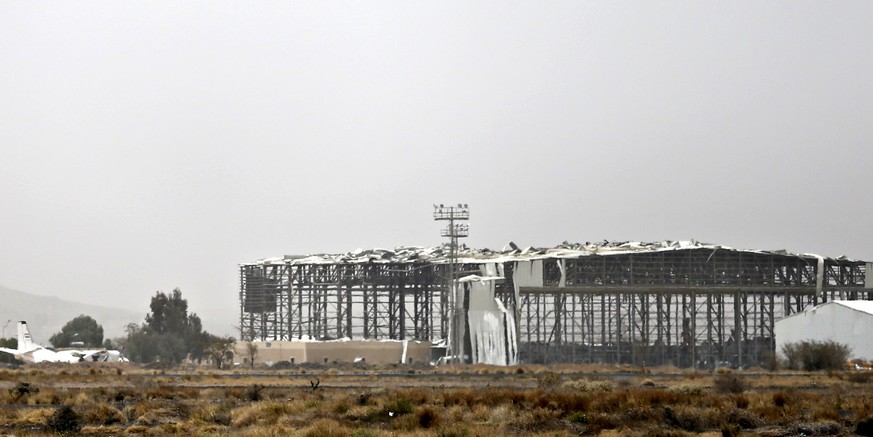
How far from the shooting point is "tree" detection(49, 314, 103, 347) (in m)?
151

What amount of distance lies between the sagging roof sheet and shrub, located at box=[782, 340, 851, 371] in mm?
14477

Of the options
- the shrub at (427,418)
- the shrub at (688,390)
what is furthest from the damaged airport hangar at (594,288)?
the shrub at (427,418)

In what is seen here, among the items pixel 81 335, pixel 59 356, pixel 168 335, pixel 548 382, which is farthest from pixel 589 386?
pixel 81 335

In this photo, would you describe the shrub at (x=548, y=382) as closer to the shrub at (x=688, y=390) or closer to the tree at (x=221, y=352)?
the shrub at (x=688, y=390)

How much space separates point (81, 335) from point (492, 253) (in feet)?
224

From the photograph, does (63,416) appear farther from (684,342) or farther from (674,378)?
Result: (684,342)

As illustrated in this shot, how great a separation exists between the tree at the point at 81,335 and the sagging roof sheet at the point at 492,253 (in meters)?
49.1

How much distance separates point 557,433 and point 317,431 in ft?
16.7

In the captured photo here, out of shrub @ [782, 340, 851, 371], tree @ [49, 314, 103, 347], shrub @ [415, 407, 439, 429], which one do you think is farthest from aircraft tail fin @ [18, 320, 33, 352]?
shrub @ [415, 407, 439, 429]

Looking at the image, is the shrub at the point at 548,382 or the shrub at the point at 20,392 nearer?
the shrub at the point at 20,392

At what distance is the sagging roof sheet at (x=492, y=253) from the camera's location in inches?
3371

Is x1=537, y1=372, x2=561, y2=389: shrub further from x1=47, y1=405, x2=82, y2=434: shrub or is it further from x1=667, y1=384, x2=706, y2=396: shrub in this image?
x1=47, y1=405, x2=82, y2=434: shrub

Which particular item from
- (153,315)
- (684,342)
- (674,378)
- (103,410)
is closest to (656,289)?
(684,342)

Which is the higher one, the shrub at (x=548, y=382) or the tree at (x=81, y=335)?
the shrub at (x=548, y=382)
